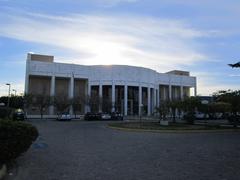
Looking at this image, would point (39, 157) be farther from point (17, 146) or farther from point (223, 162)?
point (223, 162)

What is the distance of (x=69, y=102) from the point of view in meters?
63.0

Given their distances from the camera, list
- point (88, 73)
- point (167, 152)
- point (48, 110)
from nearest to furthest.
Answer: point (167, 152)
point (48, 110)
point (88, 73)

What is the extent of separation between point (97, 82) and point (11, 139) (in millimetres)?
72205

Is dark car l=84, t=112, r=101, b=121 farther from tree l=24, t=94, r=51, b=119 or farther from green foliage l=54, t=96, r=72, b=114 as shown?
tree l=24, t=94, r=51, b=119

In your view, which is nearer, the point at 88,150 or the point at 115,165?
the point at 115,165

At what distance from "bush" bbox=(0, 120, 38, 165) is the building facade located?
6547cm

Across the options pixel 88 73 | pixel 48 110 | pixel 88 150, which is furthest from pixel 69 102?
pixel 88 150

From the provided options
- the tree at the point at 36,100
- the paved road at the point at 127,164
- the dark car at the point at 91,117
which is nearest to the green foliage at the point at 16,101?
the tree at the point at 36,100

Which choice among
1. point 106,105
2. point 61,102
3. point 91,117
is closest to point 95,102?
point 106,105

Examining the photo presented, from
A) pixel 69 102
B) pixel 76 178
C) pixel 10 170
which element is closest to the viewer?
pixel 76 178

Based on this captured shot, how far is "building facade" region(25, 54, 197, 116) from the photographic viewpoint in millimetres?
76688

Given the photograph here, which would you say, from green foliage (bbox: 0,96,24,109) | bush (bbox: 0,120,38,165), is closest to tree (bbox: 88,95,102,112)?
green foliage (bbox: 0,96,24,109)

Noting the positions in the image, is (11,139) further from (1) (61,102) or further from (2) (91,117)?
(1) (61,102)

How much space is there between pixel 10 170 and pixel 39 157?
2.55 metres
